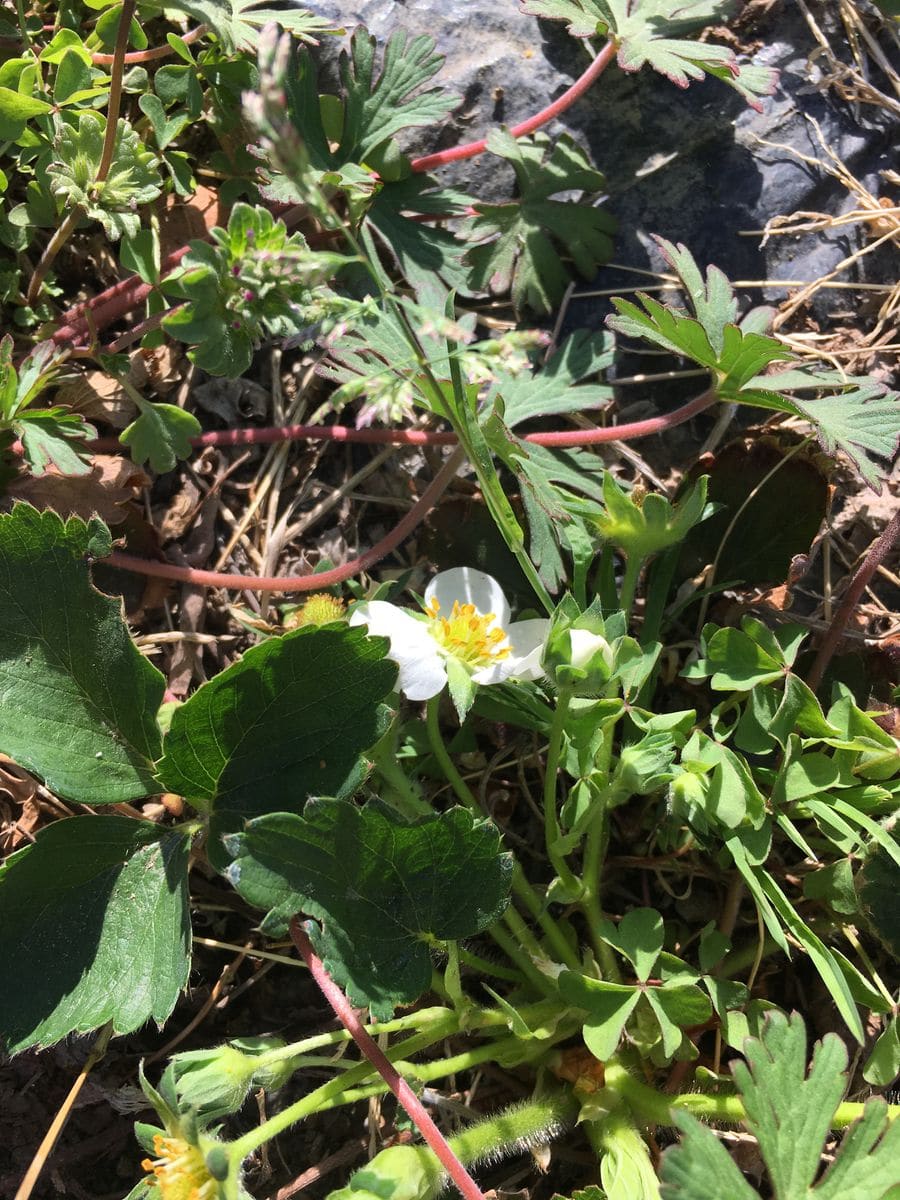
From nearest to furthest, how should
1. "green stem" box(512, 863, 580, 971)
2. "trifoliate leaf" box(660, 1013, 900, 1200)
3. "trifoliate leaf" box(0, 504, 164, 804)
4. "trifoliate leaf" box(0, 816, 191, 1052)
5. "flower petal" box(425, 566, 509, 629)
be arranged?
"trifoliate leaf" box(660, 1013, 900, 1200) → "trifoliate leaf" box(0, 816, 191, 1052) → "trifoliate leaf" box(0, 504, 164, 804) → "green stem" box(512, 863, 580, 971) → "flower petal" box(425, 566, 509, 629)

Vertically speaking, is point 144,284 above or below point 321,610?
above

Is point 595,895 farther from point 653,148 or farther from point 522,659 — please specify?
point 653,148

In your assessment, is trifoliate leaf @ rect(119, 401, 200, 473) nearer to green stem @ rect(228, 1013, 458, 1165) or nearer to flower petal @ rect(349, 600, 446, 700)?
flower petal @ rect(349, 600, 446, 700)

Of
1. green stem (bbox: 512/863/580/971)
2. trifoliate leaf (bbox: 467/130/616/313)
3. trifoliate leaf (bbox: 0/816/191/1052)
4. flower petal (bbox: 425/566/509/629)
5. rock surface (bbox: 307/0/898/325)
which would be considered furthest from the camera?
rock surface (bbox: 307/0/898/325)

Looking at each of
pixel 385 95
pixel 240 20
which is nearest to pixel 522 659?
pixel 385 95

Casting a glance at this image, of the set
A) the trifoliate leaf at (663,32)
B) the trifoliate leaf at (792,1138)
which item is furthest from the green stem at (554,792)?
the trifoliate leaf at (663,32)

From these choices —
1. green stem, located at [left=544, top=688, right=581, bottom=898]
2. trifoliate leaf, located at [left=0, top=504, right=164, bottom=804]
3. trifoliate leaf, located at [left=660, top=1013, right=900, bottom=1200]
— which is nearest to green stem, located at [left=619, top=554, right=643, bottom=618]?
green stem, located at [left=544, top=688, right=581, bottom=898]

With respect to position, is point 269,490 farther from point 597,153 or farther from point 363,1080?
point 363,1080
